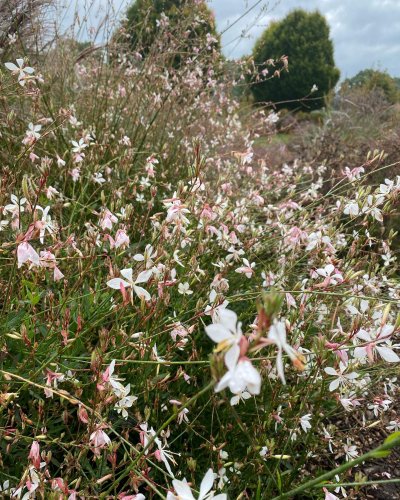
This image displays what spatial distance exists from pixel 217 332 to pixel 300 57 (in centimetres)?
2115

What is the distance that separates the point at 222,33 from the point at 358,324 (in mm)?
3423

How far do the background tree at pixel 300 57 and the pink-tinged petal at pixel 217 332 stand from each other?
19331 mm

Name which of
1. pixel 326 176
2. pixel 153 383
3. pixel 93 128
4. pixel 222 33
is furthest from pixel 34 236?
pixel 326 176

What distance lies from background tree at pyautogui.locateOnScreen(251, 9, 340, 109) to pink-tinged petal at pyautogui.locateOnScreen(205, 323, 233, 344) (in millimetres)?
19331

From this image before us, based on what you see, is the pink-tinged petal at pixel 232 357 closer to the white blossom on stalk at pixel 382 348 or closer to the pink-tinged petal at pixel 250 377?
the pink-tinged petal at pixel 250 377

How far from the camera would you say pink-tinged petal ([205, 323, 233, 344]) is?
26.7 inches

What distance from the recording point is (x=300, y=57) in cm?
1997

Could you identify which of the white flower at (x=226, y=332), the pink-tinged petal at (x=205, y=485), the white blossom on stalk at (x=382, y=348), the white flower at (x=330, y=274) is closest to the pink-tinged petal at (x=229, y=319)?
the white flower at (x=226, y=332)

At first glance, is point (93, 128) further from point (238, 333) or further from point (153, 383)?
point (238, 333)

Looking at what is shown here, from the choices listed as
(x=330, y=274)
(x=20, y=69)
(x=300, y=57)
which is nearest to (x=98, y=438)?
(x=330, y=274)

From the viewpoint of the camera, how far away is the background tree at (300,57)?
19.6 metres

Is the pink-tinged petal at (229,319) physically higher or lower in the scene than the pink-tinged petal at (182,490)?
higher

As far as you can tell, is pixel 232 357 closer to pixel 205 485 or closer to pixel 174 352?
pixel 205 485

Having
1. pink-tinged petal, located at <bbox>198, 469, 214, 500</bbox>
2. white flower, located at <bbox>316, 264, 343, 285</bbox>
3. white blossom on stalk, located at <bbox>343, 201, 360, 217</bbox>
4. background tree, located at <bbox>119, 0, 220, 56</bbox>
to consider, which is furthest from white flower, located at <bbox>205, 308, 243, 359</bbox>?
background tree, located at <bbox>119, 0, 220, 56</bbox>
